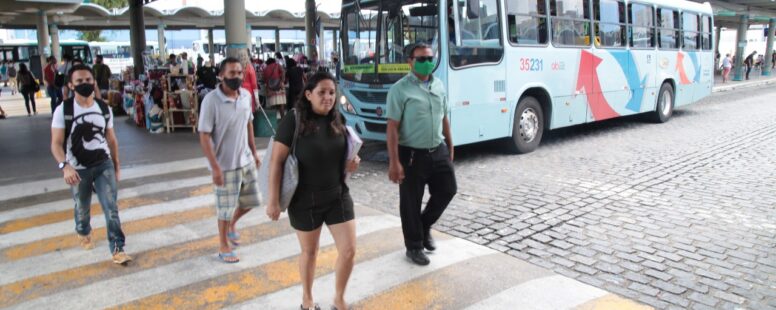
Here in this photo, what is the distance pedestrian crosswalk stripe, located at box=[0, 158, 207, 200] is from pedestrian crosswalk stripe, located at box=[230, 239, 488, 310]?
185 inches

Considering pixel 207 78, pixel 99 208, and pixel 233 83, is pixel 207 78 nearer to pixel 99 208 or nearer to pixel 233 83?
pixel 99 208

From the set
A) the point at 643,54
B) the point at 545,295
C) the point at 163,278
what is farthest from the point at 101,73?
the point at 545,295

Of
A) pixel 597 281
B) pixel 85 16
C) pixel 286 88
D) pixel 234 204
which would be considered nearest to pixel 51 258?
pixel 234 204

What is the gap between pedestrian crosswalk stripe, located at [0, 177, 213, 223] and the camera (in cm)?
622

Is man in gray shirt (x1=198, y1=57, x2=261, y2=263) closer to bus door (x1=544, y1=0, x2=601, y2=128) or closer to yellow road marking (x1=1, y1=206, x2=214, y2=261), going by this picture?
yellow road marking (x1=1, y1=206, x2=214, y2=261)

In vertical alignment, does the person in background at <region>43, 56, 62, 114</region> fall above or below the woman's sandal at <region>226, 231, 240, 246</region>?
above

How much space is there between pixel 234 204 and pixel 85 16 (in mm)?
31605

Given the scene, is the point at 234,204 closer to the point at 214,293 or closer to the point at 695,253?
the point at 214,293

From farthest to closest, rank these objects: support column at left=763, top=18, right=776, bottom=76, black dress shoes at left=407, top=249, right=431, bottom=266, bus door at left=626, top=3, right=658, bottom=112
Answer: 1. support column at left=763, top=18, right=776, bottom=76
2. bus door at left=626, top=3, right=658, bottom=112
3. black dress shoes at left=407, top=249, right=431, bottom=266

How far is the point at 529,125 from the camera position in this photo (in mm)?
9594

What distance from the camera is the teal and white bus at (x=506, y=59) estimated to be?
8234mm

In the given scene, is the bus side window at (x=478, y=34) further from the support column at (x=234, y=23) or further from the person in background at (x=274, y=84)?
the person in background at (x=274, y=84)

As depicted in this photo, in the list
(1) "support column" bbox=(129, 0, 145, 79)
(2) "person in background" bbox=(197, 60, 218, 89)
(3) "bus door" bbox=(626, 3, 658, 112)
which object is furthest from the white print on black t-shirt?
(1) "support column" bbox=(129, 0, 145, 79)

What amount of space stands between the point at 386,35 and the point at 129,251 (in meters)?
5.00
